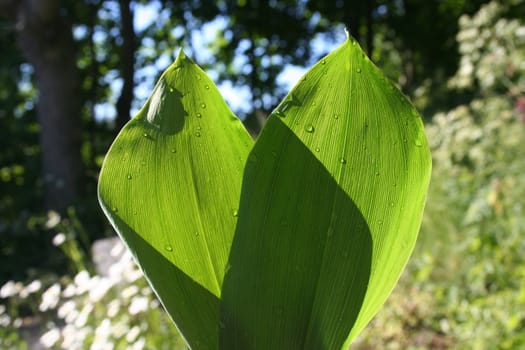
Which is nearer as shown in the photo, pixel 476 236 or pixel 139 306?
pixel 139 306

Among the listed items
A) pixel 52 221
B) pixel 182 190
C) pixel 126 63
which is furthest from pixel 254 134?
pixel 126 63

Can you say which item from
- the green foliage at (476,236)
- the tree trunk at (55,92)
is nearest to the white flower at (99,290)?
the green foliage at (476,236)

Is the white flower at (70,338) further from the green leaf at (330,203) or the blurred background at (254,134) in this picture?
the green leaf at (330,203)

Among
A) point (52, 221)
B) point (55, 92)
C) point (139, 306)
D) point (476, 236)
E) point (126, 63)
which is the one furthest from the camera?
point (126, 63)

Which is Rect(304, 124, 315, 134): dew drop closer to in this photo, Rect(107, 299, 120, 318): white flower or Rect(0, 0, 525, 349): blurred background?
Rect(0, 0, 525, 349): blurred background

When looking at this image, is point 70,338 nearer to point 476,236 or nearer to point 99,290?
point 99,290
